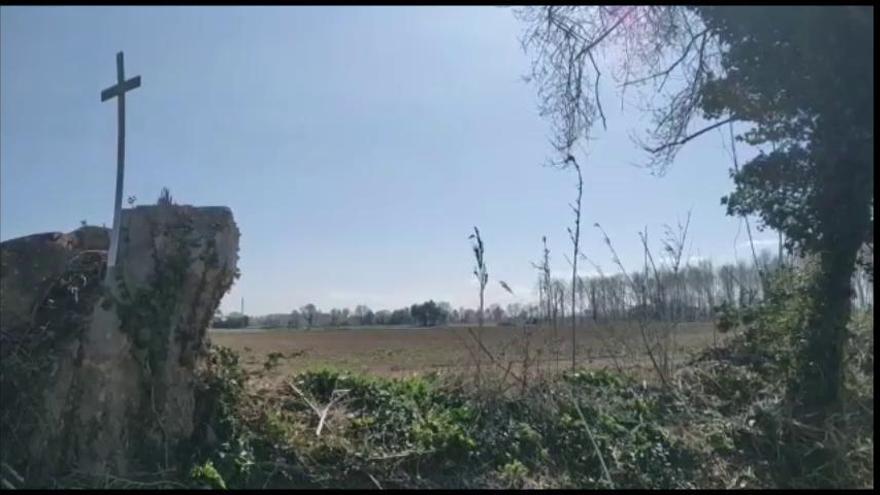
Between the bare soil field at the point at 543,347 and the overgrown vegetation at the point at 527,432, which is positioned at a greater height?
the bare soil field at the point at 543,347

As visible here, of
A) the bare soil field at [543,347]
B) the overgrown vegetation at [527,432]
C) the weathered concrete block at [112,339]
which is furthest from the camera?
the bare soil field at [543,347]

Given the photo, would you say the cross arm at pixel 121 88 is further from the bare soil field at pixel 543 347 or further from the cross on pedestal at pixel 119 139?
the bare soil field at pixel 543 347

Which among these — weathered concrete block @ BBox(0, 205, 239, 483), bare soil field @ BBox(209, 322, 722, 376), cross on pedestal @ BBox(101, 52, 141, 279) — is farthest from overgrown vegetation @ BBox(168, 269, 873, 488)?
cross on pedestal @ BBox(101, 52, 141, 279)

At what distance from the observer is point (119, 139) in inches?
245

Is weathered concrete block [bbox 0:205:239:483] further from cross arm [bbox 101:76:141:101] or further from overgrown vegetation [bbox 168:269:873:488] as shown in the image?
cross arm [bbox 101:76:141:101]

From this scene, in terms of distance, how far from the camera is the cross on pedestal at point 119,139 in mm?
5961

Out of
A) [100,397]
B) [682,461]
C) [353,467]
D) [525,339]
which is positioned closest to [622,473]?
[682,461]

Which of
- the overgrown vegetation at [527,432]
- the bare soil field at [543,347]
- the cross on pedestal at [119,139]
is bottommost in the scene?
the overgrown vegetation at [527,432]

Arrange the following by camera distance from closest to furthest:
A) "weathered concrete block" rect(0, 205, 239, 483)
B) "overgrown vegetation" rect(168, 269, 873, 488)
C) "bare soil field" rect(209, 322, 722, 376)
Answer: "weathered concrete block" rect(0, 205, 239, 483) < "overgrown vegetation" rect(168, 269, 873, 488) < "bare soil field" rect(209, 322, 722, 376)

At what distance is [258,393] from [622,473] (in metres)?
3.30

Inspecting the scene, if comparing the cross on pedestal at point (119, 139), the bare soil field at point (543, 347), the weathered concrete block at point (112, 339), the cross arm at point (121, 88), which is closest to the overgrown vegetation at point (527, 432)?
the bare soil field at point (543, 347)

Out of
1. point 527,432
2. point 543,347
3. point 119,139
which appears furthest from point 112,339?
point 543,347

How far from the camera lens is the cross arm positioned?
20.9 ft

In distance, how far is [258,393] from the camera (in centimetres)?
Result: 655
